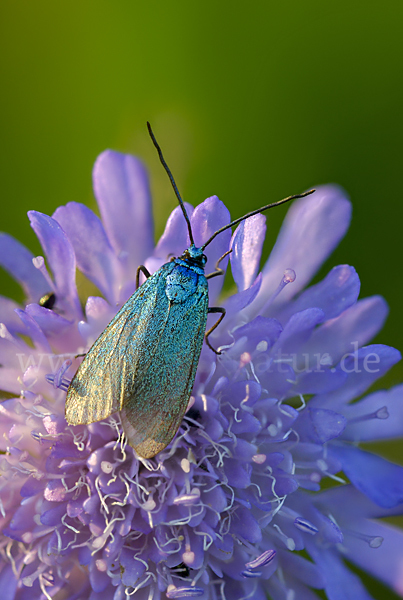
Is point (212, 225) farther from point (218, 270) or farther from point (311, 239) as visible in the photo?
point (311, 239)

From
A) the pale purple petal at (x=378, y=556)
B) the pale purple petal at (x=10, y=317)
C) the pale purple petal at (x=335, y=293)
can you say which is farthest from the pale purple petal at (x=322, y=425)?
the pale purple petal at (x=10, y=317)

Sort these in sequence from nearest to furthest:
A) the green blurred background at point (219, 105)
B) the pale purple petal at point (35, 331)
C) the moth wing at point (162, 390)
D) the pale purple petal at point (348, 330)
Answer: the moth wing at point (162, 390) → the pale purple petal at point (35, 331) → the pale purple petal at point (348, 330) → the green blurred background at point (219, 105)

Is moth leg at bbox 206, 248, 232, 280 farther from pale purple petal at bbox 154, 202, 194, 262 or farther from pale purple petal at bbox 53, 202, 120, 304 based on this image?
pale purple petal at bbox 53, 202, 120, 304

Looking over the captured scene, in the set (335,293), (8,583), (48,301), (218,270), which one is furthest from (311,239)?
(8,583)

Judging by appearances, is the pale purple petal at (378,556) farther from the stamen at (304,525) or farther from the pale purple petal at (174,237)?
the pale purple petal at (174,237)

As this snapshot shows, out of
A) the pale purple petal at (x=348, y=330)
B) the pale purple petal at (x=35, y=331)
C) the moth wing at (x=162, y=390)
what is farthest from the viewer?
the pale purple petal at (x=348, y=330)

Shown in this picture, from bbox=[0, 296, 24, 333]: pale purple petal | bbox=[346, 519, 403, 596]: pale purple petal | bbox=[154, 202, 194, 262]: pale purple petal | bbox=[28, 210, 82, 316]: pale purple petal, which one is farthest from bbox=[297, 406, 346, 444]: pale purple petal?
bbox=[0, 296, 24, 333]: pale purple petal

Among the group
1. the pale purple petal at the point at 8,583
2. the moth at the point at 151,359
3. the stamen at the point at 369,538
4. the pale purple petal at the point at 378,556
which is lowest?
the pale purple petal at the point at 378,556

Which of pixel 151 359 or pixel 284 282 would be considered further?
pixel 284 282
